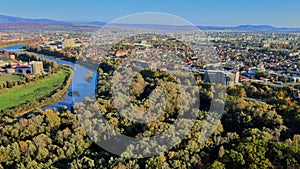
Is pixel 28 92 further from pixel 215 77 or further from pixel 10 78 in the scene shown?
pixel 215 77

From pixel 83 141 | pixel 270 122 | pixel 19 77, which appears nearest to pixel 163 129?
pixel 83 141

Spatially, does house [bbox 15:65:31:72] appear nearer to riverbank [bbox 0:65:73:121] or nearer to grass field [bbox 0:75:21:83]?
grass field [bbox 0:75:21:83]

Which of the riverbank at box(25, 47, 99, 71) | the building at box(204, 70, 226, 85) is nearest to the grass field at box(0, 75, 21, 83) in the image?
the riverbank at box(25, 47, 99, 71)

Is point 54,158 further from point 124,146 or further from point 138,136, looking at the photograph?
point 138,136

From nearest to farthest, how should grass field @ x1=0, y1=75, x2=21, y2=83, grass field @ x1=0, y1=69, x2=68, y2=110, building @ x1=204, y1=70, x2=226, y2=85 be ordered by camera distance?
building @ x1=204, y1=70, x2=226, y2=85
grass field @ x1=0, y1=69, x2=68, y2=110
grass field @ x1=0, y1=75, x2=21, y2=83

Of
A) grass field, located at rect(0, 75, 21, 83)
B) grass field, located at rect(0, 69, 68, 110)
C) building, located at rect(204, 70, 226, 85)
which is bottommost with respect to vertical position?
grass field, located at rect(0, 69, 68, 110)

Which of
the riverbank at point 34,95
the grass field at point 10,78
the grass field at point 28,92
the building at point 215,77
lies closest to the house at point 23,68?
the grass field at point 10,78

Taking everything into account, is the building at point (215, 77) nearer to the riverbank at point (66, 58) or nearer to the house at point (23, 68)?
the riverbank at point (66, 58)

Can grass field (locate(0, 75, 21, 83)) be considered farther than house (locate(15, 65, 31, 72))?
No

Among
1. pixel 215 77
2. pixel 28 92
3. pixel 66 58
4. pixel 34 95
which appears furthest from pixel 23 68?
pixel 215 77
